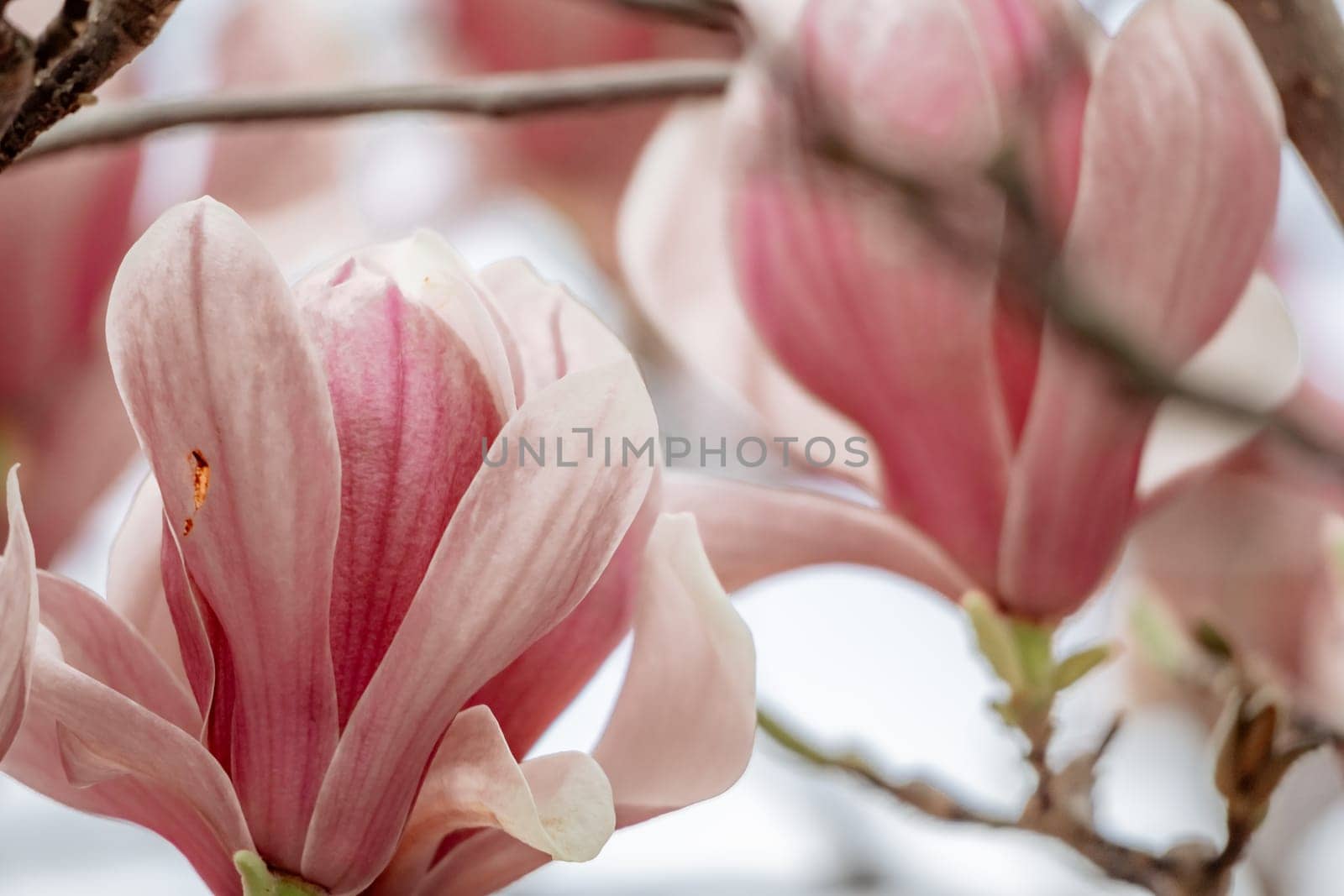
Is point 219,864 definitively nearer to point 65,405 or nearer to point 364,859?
point 364,859

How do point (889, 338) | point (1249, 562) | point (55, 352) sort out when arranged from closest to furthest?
1. point (889, 338)
2. point (55, 352)
3. point (1249, 562)

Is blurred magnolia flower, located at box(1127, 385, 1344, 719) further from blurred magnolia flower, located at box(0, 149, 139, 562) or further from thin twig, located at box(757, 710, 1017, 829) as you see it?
blurred magnolia flower, located at box(0, 149, 139, 562)

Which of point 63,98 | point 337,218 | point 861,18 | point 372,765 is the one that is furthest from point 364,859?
point 337,218

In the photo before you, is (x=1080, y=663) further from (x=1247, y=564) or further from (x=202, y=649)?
(x=1247, y=564)

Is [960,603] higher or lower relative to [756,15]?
lower

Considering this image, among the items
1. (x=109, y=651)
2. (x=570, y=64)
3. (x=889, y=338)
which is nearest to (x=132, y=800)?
(x=109, y=651)

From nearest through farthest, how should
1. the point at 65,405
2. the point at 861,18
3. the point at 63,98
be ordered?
the point at 63,98
the point at 861,18
the point at 65,405
